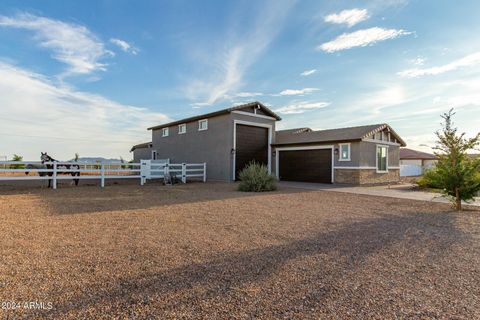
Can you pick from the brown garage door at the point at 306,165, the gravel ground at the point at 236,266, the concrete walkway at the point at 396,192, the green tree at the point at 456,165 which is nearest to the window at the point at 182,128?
the brown garage door at the point at 306,165

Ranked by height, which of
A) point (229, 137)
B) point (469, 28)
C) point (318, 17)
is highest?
point (318, 17)

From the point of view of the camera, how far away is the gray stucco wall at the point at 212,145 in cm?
1758

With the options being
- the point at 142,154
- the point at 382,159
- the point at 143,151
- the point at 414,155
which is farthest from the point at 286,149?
the point at 414,155

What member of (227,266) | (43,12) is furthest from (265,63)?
(227,266)

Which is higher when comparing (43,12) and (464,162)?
(43,12)

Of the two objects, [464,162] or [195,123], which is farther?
[195,123]

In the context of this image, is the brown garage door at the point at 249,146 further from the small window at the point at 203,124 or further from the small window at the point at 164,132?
the small window at the point at 164,132

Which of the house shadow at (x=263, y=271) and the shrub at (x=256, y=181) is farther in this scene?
the shrub at (x=256, y=181)

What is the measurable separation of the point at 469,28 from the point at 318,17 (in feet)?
20.7

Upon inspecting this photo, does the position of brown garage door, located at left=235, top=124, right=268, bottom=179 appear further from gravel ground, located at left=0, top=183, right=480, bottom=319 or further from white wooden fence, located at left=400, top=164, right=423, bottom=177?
white wooden fence, located at left=400, top=164, right=423, bottom=177

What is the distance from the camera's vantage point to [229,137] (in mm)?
17484

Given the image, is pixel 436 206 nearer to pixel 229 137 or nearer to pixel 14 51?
pixel 229 137

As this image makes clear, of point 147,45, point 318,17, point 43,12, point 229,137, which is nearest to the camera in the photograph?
point 43,12

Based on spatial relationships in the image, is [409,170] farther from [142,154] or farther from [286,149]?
[142,154]
